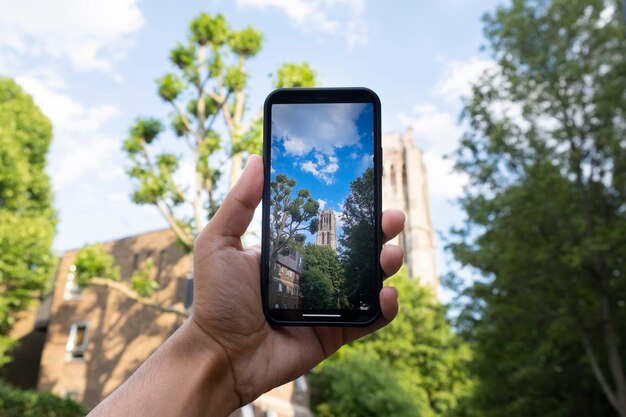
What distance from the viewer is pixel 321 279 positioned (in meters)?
2.28

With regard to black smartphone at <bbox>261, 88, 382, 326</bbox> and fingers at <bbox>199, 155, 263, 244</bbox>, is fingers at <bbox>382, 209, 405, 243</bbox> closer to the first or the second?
black smartphone at <bbox>261, 88, 382, 326</bbox>

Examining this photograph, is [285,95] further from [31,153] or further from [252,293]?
[31,153]

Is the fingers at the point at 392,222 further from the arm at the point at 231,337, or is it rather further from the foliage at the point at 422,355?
the foliage at the point at 422,355

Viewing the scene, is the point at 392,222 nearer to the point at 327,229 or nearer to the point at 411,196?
the point at 327,229

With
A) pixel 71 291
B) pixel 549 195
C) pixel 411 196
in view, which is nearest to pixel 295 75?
pixel 549 195

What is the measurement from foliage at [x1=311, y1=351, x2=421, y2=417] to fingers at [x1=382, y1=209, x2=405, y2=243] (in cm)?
2198

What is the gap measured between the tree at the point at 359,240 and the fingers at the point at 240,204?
402 millimetres

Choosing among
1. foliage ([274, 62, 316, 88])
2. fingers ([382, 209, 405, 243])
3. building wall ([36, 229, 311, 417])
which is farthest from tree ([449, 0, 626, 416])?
building wall ([36, 229, 311, 417])

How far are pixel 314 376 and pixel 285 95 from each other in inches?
980

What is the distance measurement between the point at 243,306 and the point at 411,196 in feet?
210

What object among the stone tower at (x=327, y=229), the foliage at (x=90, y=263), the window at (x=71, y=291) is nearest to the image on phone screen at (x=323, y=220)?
the stone tower at (x=327, y=229)

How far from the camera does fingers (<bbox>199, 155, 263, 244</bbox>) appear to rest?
206 centimetres

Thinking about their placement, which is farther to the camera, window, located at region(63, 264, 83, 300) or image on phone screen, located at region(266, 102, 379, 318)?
window, located at region(63, 264, 83, 300)

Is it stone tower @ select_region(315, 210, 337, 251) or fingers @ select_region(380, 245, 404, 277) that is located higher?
stone tower @ select_region(315, 210, 337, 251)
